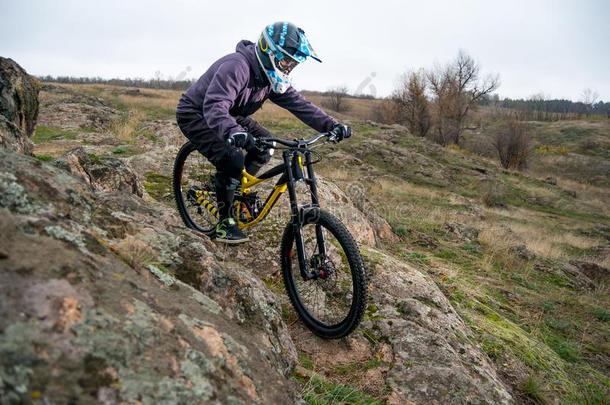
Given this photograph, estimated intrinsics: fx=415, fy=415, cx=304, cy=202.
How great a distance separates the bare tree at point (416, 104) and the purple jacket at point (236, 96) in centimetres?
4478

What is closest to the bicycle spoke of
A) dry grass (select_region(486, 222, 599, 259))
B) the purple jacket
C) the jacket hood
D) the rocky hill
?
the rocky hill

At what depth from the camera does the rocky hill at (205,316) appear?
4.88 ft

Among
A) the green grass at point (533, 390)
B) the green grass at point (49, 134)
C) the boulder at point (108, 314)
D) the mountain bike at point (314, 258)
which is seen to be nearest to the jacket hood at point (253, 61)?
the mountain bike at point (314, 258)

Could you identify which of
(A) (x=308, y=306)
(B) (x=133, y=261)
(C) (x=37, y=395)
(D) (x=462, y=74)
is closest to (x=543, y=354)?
(A) (x=308, y=306)

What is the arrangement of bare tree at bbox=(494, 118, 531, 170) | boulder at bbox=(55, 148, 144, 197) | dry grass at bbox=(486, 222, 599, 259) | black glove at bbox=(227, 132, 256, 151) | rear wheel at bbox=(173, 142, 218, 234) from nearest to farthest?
1. black glove at bbox=(227, 132, 256, 151)
2. boulder at bbox=(55, 148, 144, 197)
3. rear wheel at bbox=(173, 142, 218, 234)
4. dry grass at bbox=(486, 222, 599, 259)
5. bare tree at bbox=(494, 118, 531, 170)

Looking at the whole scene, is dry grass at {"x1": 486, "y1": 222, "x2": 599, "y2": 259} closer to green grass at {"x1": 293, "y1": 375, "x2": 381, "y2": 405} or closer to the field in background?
the field in background

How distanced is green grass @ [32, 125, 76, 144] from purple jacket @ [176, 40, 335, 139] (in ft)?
24.1

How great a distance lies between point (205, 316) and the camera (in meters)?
2.26

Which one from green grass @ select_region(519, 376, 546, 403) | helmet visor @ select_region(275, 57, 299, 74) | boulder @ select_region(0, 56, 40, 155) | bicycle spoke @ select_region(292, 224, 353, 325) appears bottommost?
green grass @ select_region(519, 376, 546, 403)

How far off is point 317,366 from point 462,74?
55317 millimetres

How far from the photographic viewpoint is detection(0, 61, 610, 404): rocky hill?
1.49m

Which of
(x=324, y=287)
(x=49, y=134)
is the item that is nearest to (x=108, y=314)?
(x=324, y=287)

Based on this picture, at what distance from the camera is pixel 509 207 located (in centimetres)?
2112

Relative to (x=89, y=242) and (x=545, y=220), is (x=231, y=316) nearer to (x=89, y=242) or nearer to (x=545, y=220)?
(x=89, y=242)
